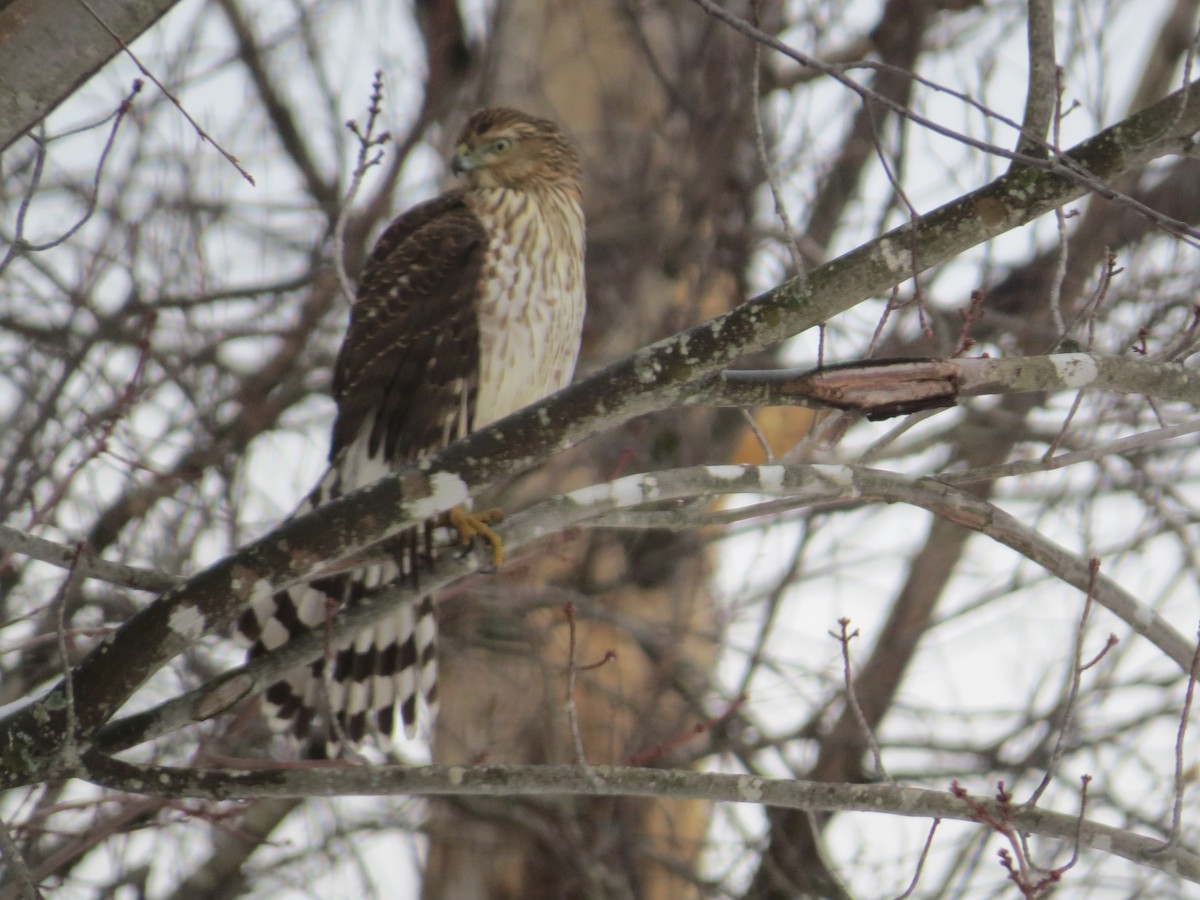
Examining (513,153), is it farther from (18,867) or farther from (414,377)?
(18,867)

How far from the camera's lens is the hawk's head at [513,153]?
18.0ft

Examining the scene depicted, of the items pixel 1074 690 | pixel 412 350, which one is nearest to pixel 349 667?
pixel 412 350

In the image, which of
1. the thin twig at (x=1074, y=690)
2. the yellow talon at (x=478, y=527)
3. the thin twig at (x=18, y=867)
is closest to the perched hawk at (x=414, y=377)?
the yellow talon at (x=478, y=527)

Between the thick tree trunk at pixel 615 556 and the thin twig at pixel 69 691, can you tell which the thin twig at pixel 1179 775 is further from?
the thick tree trunk at pixel 615 556

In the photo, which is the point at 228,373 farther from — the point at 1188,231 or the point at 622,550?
the point at 1188,231

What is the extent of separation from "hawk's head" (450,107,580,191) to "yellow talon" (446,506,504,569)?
4.80ft

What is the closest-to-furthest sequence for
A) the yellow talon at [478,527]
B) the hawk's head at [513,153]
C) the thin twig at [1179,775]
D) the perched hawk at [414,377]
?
the thin twig at [1179,775]
the yellow talon at [478,527]
the perched hawk at [414,377]
the hawk's head at [513,153]

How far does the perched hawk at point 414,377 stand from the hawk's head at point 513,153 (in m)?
0.34

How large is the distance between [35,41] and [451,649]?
3701mm

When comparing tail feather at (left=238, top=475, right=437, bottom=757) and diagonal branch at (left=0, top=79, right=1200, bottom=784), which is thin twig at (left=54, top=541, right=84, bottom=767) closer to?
diagonal branch at (left=0, top=79, right=1200, bottom=784)

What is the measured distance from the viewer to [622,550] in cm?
662

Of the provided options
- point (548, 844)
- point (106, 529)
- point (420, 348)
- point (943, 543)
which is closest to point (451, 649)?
point (548, 844)

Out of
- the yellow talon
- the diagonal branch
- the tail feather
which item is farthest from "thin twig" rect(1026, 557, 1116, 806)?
the tail feather

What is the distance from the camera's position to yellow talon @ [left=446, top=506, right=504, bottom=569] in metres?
3.47
